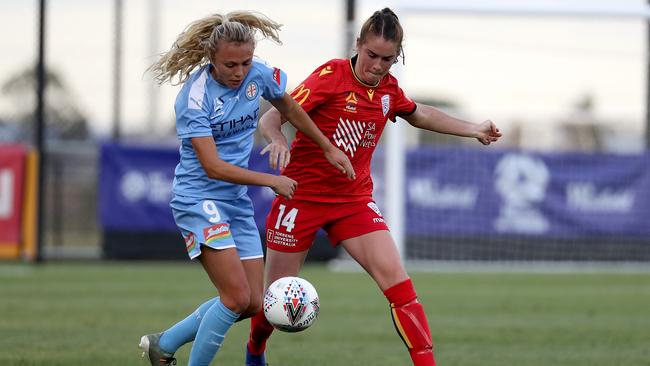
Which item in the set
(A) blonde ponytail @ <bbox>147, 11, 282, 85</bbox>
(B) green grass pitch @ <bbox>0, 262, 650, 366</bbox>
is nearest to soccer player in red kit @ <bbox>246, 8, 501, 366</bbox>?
(A) blonde ponytail @ <bbox>147, 11, 282, 85</bbox>

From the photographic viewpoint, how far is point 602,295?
1277 cm

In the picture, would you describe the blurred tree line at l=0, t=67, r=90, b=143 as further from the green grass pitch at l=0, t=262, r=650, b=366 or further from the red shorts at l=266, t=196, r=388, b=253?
the red shorts at l=266, t=196, r=388, b=253

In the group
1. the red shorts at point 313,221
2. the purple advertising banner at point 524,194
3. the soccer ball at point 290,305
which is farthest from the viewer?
the purple advertising banner at point 524,194

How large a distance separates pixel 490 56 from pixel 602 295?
22.9 feet

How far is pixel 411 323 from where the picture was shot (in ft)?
20.8

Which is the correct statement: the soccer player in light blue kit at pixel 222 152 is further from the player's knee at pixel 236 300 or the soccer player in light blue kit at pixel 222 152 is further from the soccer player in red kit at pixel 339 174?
the soccer player in red kit at pixel 339 174

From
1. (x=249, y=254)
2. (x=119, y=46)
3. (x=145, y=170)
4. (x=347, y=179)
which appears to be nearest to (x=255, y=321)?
(x=249, y=254)

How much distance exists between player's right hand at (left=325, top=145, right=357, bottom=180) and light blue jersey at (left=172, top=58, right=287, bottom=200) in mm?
446

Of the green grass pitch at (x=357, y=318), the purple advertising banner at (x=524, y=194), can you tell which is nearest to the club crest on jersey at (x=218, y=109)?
the green grass pitch at (x=357, y=318)

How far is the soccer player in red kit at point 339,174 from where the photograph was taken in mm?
6598

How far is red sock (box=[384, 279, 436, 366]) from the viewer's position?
20.6 feet

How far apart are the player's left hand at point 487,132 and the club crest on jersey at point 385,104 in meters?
0.60

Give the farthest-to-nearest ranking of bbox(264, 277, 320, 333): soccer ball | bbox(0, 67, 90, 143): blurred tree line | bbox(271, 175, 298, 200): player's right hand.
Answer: bbox(0, 67, 90, 143): blurred tree line
bbox(264, 277, 320, 333): soccer ball
bbox(271, 175, 298, 200): player's right hand

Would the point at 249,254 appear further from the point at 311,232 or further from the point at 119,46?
the point at 119,46
